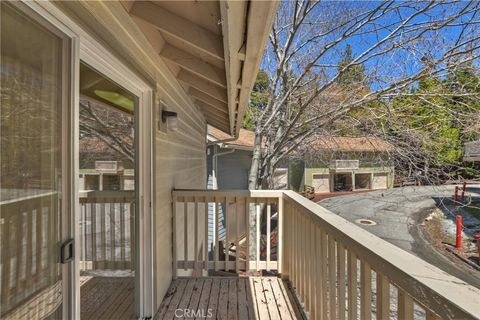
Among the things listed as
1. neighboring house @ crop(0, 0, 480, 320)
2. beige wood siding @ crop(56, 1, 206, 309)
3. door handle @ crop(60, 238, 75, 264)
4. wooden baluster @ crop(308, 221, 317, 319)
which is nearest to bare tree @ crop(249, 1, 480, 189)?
beige wood siding @ crop(56, 1, 206, 309)

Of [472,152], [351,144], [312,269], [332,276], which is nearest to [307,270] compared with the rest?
[312,269]

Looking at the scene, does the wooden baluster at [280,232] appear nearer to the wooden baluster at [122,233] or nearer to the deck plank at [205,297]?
the deck plank at [205,297]

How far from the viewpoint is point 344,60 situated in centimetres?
566

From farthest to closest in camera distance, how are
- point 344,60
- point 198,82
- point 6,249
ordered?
point 344,60 < point 198,82 < point 6,249

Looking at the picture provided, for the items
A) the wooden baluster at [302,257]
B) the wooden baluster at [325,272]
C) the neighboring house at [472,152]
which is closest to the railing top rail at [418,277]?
the wooden baluster at [325,272]

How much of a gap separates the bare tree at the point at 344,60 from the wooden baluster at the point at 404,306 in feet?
16.0

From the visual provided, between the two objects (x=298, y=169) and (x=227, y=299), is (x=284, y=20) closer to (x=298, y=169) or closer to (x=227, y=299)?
(x=227, y=299)

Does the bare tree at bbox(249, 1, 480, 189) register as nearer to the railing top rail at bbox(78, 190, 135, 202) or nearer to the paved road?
the paved road

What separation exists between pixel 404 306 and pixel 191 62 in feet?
7.44

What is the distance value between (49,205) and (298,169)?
52.9 feet

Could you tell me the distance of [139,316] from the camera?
7.65ft

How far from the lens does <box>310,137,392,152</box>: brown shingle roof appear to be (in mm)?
Answer: 6301

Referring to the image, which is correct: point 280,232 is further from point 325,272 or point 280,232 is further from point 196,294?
point 325,272

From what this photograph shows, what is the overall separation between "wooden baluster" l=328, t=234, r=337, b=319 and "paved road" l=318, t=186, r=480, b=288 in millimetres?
4113
